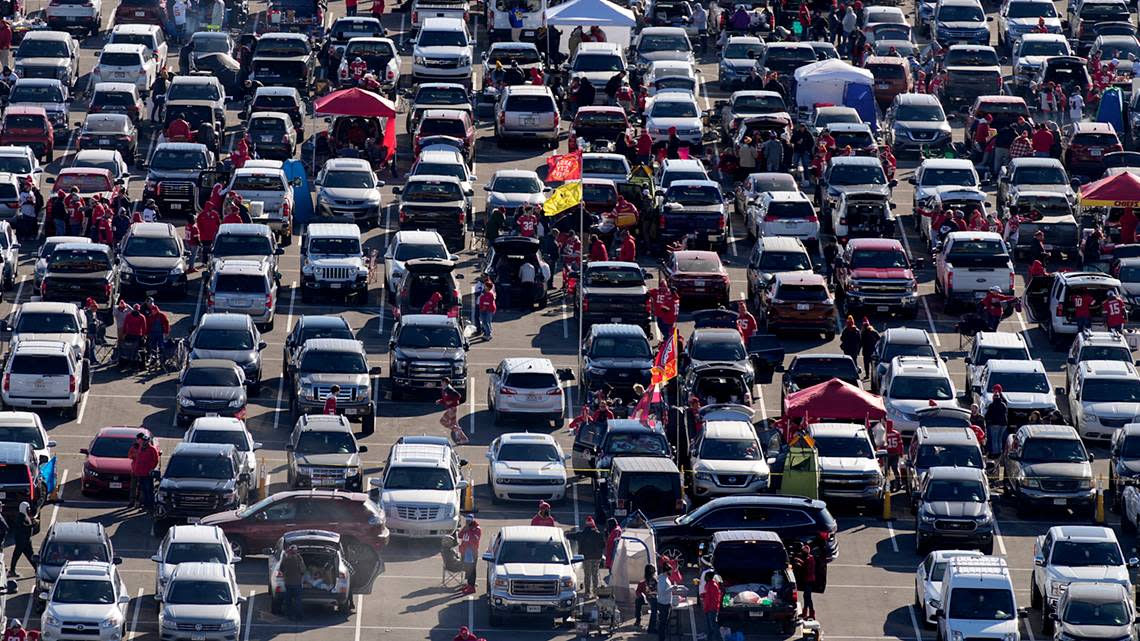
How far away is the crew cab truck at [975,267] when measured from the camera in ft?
256

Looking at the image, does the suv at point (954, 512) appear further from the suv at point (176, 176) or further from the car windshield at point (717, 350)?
the suv at point (176, 176)

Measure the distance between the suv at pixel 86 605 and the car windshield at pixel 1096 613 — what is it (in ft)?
54.4

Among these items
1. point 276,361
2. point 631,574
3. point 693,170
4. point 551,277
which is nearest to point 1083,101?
point 693,170

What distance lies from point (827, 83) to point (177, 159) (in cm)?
1906

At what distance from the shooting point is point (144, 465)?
212 feet

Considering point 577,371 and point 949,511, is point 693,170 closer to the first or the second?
point 577,371

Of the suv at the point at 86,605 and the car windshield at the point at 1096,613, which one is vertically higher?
the suv at the point at 86,605

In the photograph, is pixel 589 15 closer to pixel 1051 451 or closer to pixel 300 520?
pixel 1051 451

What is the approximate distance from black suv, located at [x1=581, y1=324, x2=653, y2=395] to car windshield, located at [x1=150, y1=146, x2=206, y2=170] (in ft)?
53.3

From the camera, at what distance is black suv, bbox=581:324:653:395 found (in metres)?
71.5

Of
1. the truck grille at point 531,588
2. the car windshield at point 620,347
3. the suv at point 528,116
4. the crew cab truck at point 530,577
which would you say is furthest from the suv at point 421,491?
the suv at point 528,116

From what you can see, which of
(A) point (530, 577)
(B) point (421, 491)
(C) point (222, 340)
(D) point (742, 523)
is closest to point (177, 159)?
(C) point (222, 340)

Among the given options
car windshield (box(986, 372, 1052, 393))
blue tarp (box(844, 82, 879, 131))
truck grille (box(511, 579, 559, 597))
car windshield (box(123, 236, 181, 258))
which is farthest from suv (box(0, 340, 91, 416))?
blue tarp (box(844, 82, 879, 131))

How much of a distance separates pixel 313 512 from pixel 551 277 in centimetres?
1865
